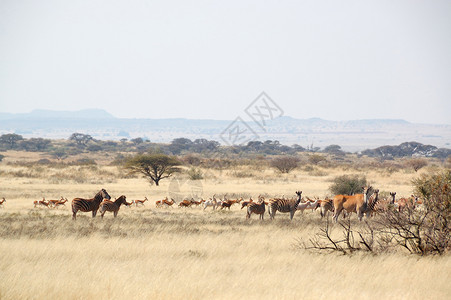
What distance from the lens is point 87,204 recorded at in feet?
62.4

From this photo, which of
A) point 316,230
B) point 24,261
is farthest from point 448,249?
point 24,261

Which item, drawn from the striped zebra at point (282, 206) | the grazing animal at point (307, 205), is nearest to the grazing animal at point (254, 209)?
the striped zebra at point (282, 206)

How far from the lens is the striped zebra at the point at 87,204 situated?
1870 centimetres

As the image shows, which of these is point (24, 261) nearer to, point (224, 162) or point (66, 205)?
point (66, 205)

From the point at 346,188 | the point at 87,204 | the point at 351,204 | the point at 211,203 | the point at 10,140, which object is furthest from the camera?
the point at 10,140

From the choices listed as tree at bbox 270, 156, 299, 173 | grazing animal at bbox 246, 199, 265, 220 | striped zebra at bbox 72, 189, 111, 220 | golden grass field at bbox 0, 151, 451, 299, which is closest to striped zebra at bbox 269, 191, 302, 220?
grazing animal at bbox 246, 199, 265, 220

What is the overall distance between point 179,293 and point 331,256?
14.7 ft

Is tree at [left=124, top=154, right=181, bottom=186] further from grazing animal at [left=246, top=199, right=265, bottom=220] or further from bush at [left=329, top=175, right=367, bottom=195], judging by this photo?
grazing animal at [left=246, top=199, right=265, bottom=220]

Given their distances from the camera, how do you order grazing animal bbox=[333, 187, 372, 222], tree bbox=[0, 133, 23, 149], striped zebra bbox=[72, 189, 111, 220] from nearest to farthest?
1. grazing animal bbox=[333, 187, 372, 222]
2. striped zebra bbox=[72, 189, 111, 220]
3. tree bbox=[0, 133, 23, 149]

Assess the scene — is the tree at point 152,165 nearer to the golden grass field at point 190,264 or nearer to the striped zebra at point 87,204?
the striped zebra at point 87,204

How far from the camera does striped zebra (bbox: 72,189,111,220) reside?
18703 millimetres

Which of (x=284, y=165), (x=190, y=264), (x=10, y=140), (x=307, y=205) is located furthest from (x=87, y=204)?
(x=10, y=140)

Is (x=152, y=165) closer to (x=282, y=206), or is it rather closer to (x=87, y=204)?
(x=87, y=204)

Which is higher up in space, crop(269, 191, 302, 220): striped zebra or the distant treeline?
crop(269, 191, 302, 220): striped zebra
